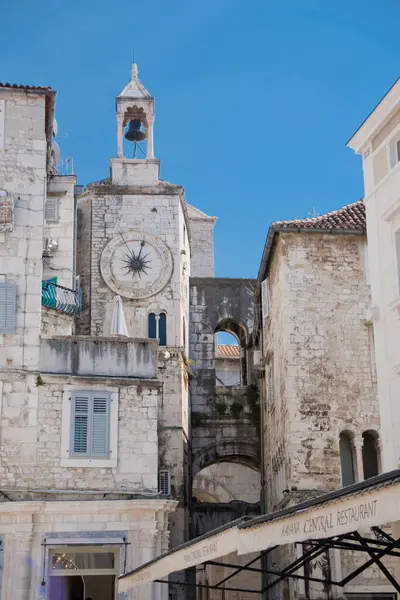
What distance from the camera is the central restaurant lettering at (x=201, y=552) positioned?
41.3 feet

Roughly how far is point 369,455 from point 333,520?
1643 cm

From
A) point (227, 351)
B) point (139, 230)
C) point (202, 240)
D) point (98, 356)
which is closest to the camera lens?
point (98, 356)

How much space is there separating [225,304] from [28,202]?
15.4 m

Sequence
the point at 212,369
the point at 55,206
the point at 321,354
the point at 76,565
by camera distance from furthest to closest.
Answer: the point at 212,369 → the point at 55,206 → the point at 321,354 → the point at 76,565

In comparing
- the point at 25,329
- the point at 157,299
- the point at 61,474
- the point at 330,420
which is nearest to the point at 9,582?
the point at 61,474

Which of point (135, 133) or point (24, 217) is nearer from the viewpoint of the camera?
point (24, 217)

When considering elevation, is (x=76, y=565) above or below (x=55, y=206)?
below

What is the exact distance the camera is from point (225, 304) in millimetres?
39219

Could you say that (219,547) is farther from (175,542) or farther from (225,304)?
(225,304)

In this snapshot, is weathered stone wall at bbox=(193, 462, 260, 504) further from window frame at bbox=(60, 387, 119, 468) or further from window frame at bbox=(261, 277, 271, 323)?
window frame at bbox=(60, 387, 119, 468)

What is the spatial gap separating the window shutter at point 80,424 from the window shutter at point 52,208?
36.1ft

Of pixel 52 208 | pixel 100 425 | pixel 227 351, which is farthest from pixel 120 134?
pixel 227 351

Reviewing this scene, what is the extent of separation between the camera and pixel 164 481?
3216 centimetres

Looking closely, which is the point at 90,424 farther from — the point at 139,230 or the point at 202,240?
the point at 202,240
